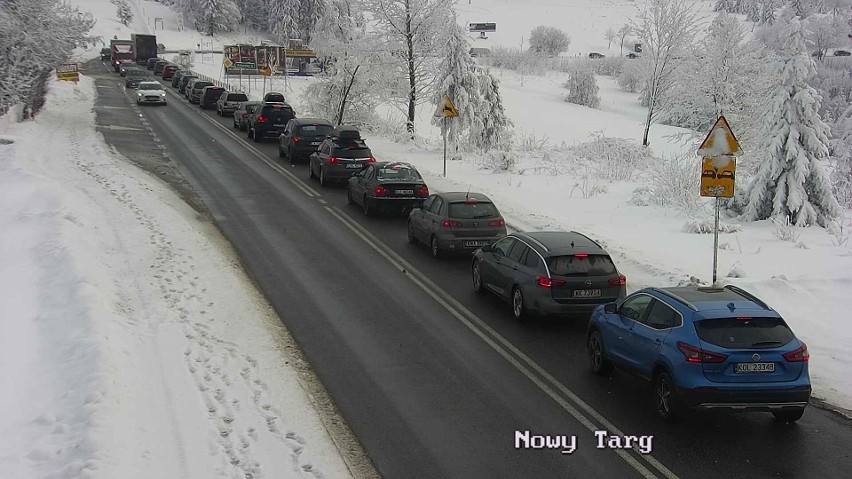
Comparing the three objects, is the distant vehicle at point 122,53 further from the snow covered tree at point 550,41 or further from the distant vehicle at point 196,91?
the snow covered tree at point 550,41

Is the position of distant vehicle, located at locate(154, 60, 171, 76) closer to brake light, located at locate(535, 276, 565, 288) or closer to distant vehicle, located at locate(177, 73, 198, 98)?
distant vehicle, located at locate(177, 73, 198, 98)

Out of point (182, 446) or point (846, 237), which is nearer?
point (182, 446)

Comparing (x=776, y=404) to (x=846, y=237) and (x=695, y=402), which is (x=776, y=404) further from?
(x=846, y=237)

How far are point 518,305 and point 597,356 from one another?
2.52 metres

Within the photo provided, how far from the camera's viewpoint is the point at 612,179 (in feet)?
99.5

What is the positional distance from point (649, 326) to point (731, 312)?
110 centimetres

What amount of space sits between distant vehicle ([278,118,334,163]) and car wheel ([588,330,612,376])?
21.3m

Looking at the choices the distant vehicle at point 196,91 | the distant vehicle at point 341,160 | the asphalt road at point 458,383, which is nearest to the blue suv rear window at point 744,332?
the asphalt road at point 458,383

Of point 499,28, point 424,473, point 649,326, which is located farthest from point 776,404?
point 499,28

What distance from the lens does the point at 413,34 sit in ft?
137

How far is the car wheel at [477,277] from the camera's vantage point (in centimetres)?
1527

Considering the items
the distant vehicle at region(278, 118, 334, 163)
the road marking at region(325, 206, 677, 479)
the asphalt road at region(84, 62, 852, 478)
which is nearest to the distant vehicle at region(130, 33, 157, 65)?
the distant vehicle at region(278, 118, 334, 163)

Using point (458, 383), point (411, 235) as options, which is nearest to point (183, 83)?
point (411, 235)

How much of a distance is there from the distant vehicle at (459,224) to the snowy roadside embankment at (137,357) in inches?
173
